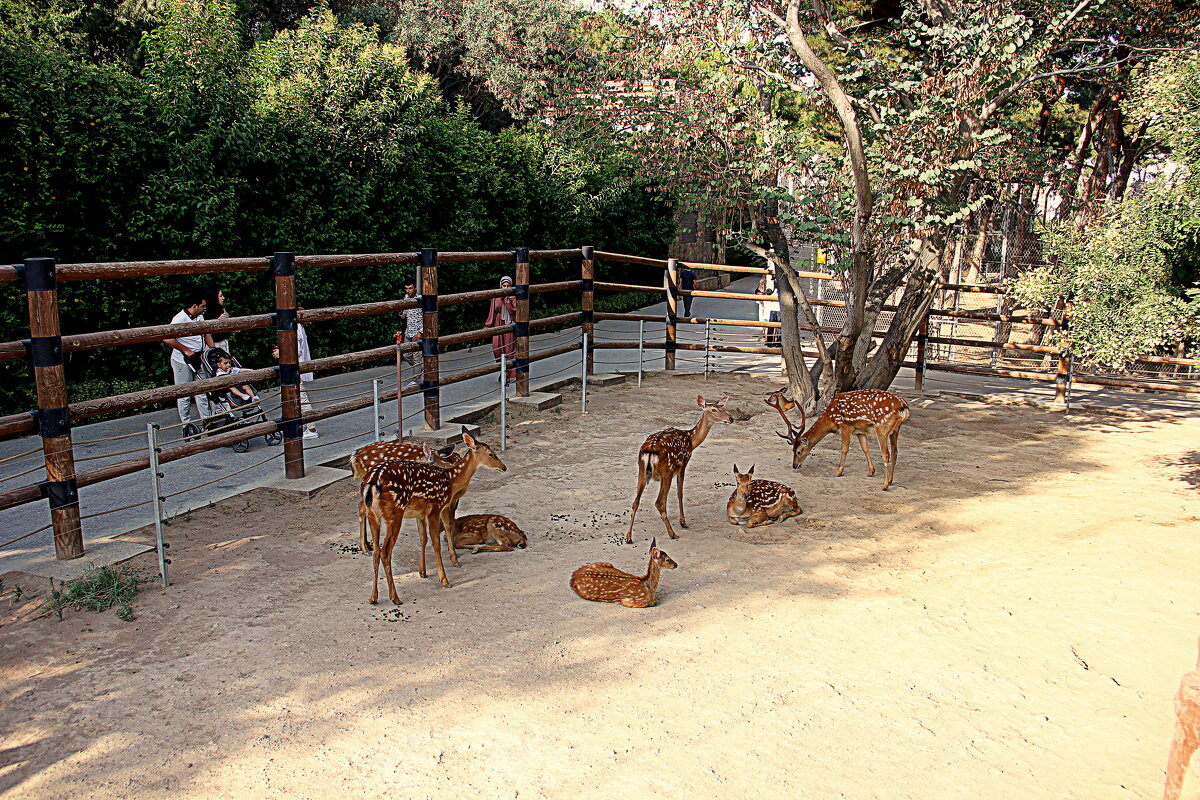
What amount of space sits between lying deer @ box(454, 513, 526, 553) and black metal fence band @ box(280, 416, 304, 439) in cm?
214

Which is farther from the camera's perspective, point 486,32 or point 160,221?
point 486,32

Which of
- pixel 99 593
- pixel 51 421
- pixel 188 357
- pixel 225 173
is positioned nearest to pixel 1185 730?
pixel 99 593

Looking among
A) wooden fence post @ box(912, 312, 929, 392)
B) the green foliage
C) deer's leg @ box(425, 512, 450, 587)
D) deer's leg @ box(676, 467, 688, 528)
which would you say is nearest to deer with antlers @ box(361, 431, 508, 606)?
deer's leg @ box(425, 512, 450, 587)

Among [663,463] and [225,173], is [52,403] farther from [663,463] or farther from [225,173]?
[225,173]

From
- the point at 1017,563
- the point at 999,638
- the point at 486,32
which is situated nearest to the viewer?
the point at 999,638

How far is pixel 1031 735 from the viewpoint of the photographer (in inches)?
174

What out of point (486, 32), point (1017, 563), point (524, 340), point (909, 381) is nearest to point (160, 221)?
point (524, 340)

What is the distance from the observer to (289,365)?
313 inches

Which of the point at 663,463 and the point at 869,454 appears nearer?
the point at 663,463

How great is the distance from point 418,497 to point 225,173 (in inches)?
322

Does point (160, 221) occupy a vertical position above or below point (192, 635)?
above

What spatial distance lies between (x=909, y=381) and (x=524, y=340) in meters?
6.86

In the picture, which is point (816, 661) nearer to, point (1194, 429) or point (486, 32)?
point (1194, 429)

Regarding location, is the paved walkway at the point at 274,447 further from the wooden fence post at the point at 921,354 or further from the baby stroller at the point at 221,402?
the wooden fence post at the point at 921,354
